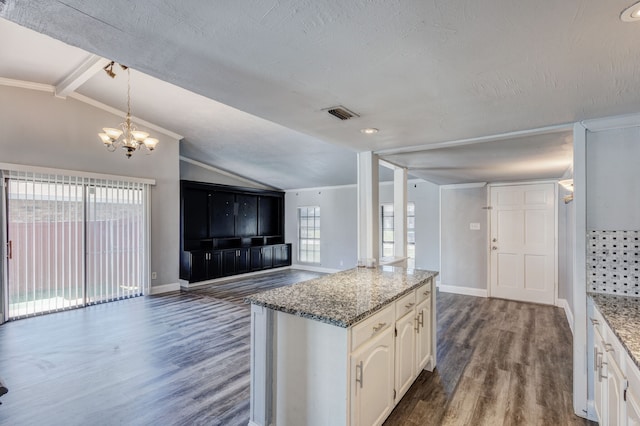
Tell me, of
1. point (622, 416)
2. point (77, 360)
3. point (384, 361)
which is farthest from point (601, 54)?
point (77, 360)

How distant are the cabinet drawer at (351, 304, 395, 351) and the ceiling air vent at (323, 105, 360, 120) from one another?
136cm

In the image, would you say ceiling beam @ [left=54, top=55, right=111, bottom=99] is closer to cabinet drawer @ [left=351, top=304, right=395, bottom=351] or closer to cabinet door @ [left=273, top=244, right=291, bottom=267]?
cabinet drawer @ [left=351, top=304, right=395, bottom=351]

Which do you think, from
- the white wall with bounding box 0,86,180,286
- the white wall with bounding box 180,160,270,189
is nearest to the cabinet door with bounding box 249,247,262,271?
the white wall with bounding box 180,160,270,189

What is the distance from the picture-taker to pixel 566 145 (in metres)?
3.04

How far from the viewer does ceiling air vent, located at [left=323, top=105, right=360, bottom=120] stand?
2.13 m

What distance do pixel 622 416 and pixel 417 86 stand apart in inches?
74.3

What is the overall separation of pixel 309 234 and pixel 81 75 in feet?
20.1

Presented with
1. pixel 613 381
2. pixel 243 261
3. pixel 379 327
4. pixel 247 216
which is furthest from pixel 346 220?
pixel 613 381

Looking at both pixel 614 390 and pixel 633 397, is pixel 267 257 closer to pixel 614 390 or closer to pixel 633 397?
pixel 614 390

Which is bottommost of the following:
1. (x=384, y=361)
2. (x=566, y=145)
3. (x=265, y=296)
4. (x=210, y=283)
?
(x=210, y=283)

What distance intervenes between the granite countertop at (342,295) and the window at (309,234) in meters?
5.81

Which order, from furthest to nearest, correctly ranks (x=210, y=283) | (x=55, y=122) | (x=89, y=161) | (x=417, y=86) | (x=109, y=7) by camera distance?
(x=210, y=283) → (x=89, y=161) → (x=55, y=122) → (x=417, y=86) → (x=109, y=7)

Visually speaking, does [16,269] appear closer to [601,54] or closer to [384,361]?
[384,361]

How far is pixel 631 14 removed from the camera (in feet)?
3.62
